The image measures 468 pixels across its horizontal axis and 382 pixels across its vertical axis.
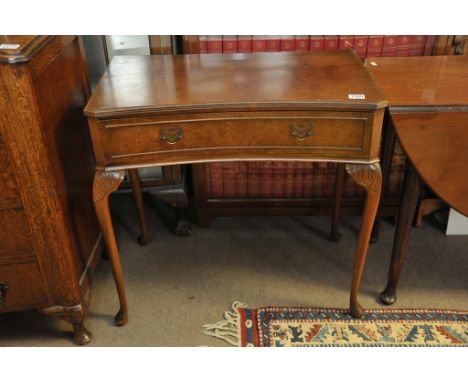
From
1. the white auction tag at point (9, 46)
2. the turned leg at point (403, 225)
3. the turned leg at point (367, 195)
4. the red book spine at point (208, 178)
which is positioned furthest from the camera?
the red book spine at point (208, 178)

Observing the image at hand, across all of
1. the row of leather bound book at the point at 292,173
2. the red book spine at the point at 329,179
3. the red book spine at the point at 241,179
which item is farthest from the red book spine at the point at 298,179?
the red book spine at the point at 241,179

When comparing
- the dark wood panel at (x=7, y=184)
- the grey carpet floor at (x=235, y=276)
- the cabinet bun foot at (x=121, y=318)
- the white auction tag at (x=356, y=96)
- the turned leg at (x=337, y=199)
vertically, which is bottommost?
the grey carpet floor at (x=235, y=276)

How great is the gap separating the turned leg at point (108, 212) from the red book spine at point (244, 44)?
2.53 feet

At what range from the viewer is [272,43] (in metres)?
1.93

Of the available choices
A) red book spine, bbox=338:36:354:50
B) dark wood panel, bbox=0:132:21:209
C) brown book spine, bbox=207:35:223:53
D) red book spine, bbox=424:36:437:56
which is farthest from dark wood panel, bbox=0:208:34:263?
red book spine, bbox=424:36:437:56

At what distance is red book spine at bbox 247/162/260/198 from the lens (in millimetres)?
2162

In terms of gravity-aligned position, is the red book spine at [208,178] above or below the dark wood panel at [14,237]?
below

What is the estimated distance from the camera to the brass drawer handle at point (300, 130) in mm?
1412

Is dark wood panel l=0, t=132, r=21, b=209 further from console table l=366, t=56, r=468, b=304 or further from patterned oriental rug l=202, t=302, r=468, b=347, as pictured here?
console table l=366, t=56, r=468, b=304

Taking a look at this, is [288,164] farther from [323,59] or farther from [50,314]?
[50,314]

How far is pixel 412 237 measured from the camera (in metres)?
2.20

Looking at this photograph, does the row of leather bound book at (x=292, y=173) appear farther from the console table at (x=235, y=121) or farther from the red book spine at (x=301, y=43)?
the console table at (x=235, y=121)

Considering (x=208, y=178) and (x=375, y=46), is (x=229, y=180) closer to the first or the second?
(x=208, y=178)

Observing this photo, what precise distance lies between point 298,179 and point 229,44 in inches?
25.8
